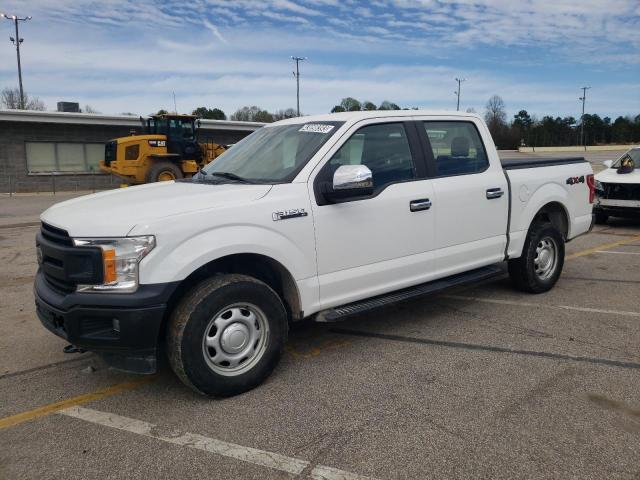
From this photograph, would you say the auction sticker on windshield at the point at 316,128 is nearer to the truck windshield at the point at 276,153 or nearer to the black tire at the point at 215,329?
the truck windshield at the point at 276,153

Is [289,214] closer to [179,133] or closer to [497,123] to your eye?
[179,133]

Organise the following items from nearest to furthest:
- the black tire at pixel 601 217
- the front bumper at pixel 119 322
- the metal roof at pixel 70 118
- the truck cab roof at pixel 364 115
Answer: the front bumper at pixel 119 322, the truck cab roof at pixel 364 115, the black tire at pixel 601 217, the metal roof at pixel 70 118

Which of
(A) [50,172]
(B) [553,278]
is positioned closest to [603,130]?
(A) [50,172]

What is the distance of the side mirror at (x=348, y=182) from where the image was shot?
413 cm

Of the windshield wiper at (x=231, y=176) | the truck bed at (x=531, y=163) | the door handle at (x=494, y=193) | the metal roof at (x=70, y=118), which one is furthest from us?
the metal roof at (x=70, y=118)

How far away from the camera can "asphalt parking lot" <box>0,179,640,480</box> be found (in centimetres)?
306

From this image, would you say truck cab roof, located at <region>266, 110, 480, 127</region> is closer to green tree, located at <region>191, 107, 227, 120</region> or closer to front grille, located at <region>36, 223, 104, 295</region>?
front grille, located at <region>36, 223, 104, 295</region>

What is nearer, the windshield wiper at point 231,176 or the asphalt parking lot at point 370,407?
the asphalt parking lot at point 370,407

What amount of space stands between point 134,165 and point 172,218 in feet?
59.8

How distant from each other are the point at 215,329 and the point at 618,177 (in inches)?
401

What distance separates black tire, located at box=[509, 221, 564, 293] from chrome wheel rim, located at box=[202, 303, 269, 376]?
11.1 feet

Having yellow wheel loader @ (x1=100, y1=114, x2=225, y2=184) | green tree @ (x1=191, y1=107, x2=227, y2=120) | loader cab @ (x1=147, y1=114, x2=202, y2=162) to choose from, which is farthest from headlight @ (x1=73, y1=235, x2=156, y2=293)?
green tree @ (x1=191, y1=107, x2=227, y2=120)

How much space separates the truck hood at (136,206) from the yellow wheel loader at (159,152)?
1620cm

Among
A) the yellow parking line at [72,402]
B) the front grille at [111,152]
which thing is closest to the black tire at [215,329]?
the yellow parking line at [72,402]
